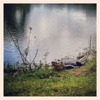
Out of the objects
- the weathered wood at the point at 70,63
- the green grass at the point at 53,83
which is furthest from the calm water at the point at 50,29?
the green grass at the point at 53,83

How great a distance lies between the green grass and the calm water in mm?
A: 252

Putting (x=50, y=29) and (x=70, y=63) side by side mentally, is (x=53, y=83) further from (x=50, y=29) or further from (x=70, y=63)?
(x=50, y=29)

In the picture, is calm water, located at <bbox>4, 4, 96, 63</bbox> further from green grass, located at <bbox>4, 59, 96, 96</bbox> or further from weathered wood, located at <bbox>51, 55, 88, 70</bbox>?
green grass, located at <bbox>4, 59, 96, 96</bbox>

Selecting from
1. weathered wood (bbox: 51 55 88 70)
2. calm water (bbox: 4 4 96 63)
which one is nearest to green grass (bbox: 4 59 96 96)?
weathered wood (bbox: 51 55 88 70)

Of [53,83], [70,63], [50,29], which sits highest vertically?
[50,29]

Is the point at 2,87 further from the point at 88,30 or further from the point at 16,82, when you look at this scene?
the point at 88,30

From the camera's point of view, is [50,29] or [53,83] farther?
[50,29]

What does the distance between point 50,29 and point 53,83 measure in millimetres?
839

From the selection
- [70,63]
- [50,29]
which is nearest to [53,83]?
[70,63]

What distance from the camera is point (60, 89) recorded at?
4.23 m

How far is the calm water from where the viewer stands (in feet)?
14.3

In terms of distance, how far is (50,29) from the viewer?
444 centimetres

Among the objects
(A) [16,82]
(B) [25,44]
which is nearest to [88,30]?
(B) [25,44]

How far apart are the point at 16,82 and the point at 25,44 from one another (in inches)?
23.5
